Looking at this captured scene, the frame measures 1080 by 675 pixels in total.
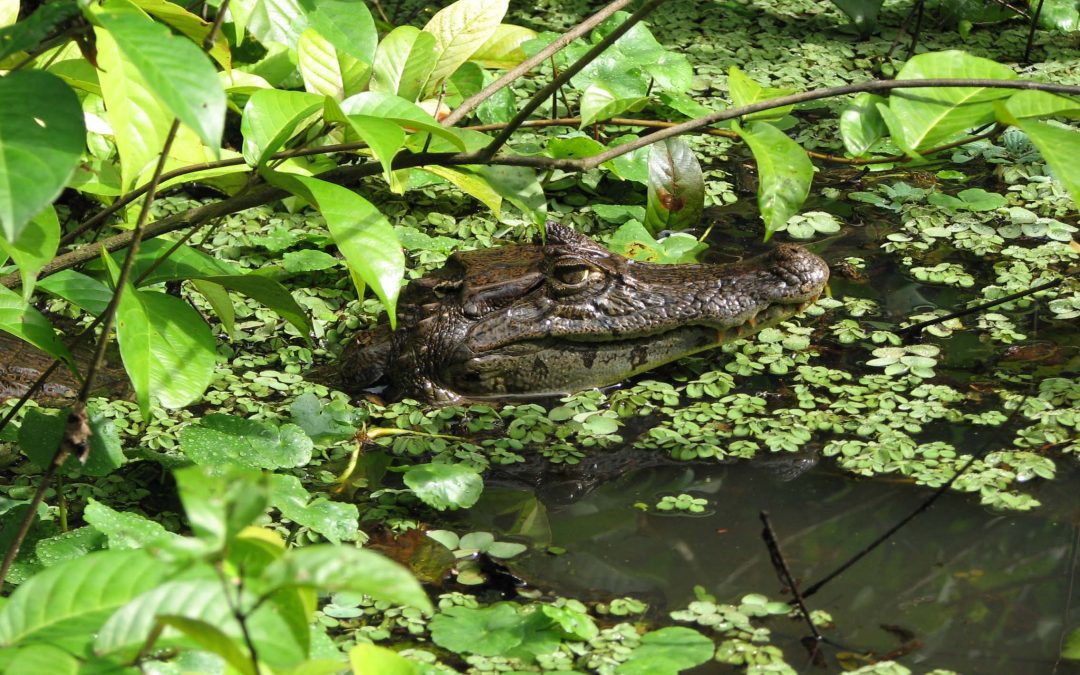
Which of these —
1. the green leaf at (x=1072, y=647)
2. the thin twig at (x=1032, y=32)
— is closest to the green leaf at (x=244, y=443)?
the green leaf at (x=1072, y=647)

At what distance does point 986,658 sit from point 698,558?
74cm

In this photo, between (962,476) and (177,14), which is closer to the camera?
(177,14)

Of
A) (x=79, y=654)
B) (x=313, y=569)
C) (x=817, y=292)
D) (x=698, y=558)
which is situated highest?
(x=313, y=569)

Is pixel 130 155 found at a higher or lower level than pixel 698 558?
higher

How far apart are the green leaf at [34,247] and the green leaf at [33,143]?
31cm

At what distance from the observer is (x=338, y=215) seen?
2.14 m

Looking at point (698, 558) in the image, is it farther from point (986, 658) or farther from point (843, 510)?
point (986, 658)

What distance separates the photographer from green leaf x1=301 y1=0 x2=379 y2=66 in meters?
2.08

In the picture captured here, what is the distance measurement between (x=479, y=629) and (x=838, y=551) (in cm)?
99

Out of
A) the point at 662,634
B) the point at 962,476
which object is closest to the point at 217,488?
the point at 662,634

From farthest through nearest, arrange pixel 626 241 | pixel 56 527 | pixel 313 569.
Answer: pixel 626 241 < pixel 56 527 < pixel 313 569

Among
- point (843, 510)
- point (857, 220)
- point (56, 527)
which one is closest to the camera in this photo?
→ point (56, 527)

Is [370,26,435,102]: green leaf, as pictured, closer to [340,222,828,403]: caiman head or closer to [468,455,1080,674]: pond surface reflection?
[468,455,1080,674]: pond surface reflection

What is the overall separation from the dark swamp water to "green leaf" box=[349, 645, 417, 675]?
941mm
